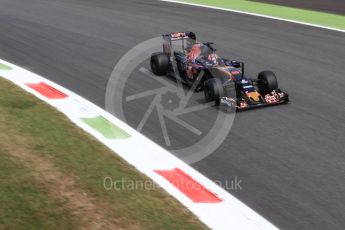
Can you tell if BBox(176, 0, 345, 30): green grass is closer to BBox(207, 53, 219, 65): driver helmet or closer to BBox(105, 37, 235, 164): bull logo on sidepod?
BBox(207, 53, 219, 65): driver helmet

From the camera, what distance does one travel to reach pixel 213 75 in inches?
385

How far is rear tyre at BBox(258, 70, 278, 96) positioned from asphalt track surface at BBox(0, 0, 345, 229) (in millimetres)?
474

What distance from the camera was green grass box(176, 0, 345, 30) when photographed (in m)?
17.1

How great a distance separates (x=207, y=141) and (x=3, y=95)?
3511 millimetres

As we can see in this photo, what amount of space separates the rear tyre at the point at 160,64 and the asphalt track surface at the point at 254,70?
108 centimetres

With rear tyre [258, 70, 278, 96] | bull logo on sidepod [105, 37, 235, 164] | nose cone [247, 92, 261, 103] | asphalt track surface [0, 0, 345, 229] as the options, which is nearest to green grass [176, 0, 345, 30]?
asphalt track surface [0, 0, 345, 229]

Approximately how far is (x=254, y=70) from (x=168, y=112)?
11.7ft

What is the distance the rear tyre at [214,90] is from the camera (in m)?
8.98

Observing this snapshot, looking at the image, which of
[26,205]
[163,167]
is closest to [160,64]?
[163,167]

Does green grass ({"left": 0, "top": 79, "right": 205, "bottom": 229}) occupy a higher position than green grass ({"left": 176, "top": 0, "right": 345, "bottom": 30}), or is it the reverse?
green grass ({"left": 176, "top": 0, "right": 345, "bottom": 30})

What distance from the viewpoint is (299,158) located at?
23.6 ft

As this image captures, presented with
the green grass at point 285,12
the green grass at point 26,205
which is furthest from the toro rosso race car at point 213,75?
the green grass at point 285,12

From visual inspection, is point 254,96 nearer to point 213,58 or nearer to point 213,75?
point 213,75

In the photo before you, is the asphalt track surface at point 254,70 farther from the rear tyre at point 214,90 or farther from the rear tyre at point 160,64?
the rear tyre at point 160,64
